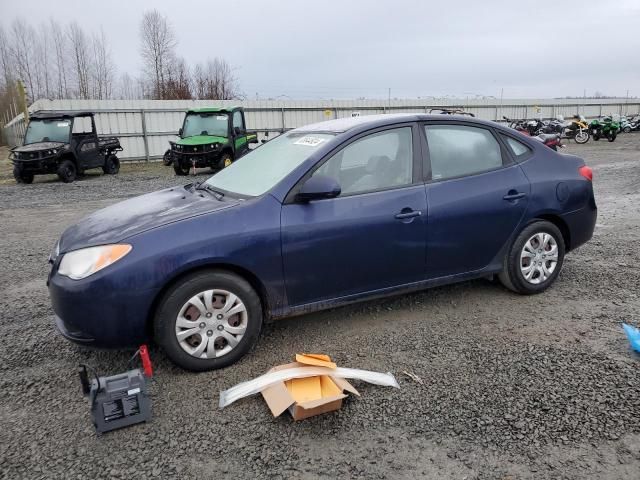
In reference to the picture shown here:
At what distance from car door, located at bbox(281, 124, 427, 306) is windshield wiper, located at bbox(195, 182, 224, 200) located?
0.65m

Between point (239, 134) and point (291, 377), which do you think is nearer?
point (291, 377)

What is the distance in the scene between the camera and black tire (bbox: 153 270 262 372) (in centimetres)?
309

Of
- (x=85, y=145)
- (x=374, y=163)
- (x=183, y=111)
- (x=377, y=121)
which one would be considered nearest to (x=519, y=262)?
(x=374, y=163)

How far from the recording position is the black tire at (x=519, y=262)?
4258mm

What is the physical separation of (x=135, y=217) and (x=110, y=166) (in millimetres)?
14675

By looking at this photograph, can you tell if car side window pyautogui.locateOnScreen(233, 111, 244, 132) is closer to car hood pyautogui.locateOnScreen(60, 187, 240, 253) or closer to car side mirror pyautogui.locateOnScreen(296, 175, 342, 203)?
car hood pyautogui.locateOnScreen(60, 187, 240, 253)

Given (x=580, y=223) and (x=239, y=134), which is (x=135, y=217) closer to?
(x=580, y=223)

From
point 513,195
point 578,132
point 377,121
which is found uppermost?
point 377,121

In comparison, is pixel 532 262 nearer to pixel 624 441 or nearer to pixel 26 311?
pixel 624 441

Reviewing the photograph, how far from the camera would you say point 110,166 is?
1677 centimetres

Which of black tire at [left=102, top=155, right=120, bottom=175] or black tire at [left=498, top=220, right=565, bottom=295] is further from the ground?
black tire at [left=102, top=155, right=120, bottom=175]

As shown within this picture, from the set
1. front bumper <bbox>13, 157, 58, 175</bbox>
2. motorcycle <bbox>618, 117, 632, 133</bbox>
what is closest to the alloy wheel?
front bumper <bbox>13, 157, 58, 175</bbox>

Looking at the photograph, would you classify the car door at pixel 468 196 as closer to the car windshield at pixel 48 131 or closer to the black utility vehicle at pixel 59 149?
the black utility vehicle at pixel 59 149

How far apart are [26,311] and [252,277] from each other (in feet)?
7.79
